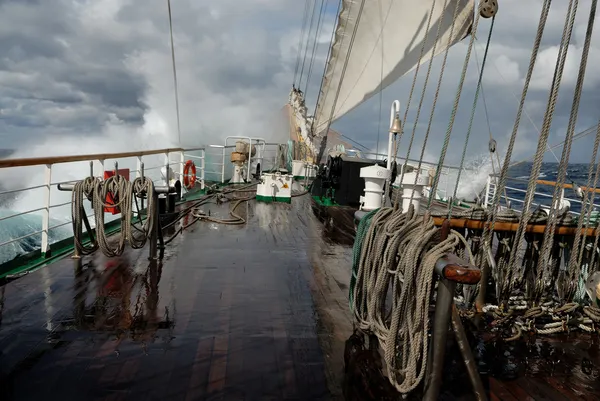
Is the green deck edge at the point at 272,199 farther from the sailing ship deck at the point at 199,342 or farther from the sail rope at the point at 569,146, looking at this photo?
the sail rope at the point at 569,146

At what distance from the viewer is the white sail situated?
10.1 meters

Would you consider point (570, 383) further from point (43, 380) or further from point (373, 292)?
point (43, 380)

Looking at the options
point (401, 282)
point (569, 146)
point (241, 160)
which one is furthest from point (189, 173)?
point (401, 282)

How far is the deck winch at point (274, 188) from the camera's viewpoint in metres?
9.10

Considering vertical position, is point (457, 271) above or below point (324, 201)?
above

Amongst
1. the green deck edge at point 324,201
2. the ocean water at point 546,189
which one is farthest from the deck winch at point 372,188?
the ocean water at point 546,189

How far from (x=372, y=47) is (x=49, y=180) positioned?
985 cm

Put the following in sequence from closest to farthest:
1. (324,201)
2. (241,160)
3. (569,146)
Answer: (569,146), (324,201), (241,160)

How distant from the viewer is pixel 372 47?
12172 millimetres

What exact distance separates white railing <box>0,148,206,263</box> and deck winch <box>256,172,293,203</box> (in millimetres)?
1254

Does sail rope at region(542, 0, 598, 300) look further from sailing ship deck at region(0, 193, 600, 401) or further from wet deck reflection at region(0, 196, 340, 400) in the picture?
wet deck reflection at region(0, 196, 340, 400)

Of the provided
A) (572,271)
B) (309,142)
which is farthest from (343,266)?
(309,142)

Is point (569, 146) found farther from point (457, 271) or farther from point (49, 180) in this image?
point (49, 180)

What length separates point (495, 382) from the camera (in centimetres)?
229
